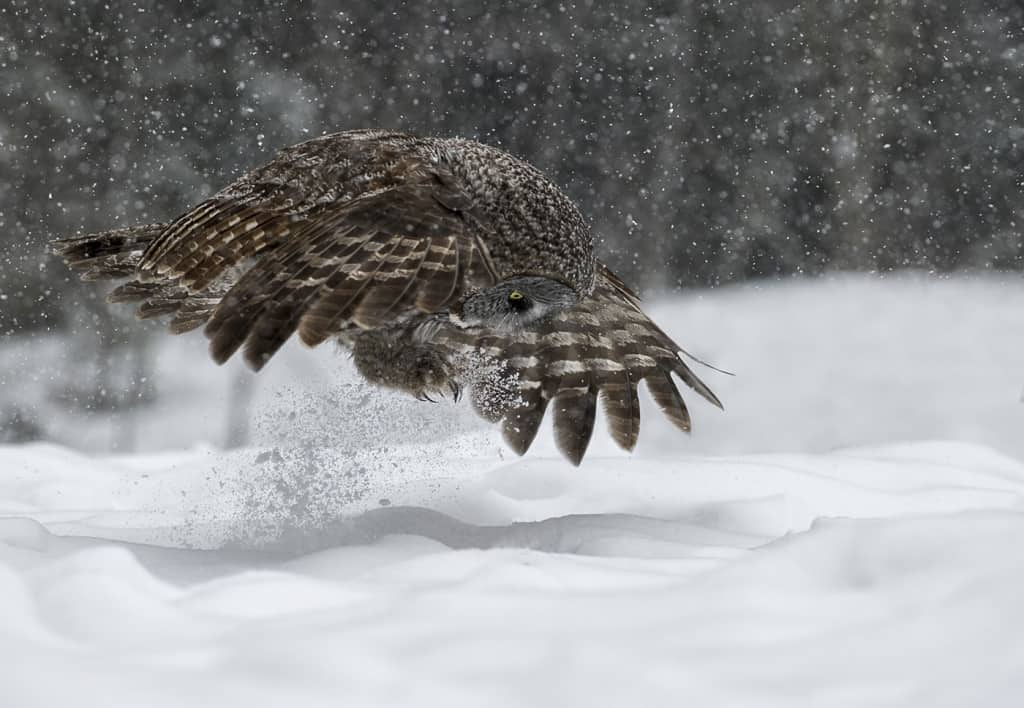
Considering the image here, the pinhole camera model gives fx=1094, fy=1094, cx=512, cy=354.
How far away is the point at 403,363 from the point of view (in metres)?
3.96

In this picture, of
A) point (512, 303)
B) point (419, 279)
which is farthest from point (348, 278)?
point (512, 303)

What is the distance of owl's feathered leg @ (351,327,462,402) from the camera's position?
155 inches

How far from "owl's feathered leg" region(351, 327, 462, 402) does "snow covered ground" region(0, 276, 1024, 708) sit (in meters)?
0.43

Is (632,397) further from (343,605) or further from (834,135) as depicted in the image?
(834,135)

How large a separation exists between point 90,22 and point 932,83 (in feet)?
29.0

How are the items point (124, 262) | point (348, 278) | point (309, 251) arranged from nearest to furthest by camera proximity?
point (348, 278) → point (309, 251) → point (124, 262)

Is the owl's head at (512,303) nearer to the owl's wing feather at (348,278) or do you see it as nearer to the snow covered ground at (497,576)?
the owl's wing feather at (348,278)

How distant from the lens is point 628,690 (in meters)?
2.05

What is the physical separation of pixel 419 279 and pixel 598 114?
9605mm

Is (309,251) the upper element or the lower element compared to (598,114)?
lower

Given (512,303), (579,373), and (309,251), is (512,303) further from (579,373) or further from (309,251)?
(309,251)

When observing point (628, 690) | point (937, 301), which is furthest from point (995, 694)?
point (937, 301)

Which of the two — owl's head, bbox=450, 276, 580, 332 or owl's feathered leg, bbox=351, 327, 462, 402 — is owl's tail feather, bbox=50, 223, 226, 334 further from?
owl's head, bbox=450, 276, 580, 332

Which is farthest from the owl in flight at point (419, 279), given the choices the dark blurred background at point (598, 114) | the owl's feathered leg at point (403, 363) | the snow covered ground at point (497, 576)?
the dark blurred background at point (598, 114)
